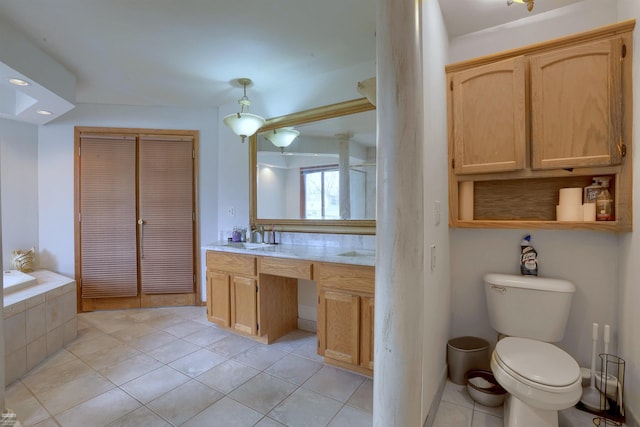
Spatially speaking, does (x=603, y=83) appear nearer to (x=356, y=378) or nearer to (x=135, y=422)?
(x=356, y=378)

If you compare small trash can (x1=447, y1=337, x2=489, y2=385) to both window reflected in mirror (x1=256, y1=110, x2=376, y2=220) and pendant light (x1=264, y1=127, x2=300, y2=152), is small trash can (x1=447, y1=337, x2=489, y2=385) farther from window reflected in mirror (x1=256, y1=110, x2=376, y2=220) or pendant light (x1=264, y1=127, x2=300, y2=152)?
pendant light (x1=264, y1=127, x2=300, y2=152)

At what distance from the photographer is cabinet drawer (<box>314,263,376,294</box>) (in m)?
2.00

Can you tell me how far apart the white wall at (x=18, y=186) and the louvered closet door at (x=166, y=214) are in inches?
44.7

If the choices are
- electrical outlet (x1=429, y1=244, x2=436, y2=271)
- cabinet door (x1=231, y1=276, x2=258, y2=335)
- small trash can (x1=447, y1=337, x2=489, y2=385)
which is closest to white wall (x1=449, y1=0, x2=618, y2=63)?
electrical outlet (x1=429, y1=244, x2=436, y2=271)

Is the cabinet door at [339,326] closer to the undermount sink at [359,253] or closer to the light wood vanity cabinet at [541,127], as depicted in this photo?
the undermount sink at [359,253]

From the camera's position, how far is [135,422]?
5.35ft

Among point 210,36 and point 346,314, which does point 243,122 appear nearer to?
point 210,36

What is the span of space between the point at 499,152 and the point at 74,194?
4.37 metres

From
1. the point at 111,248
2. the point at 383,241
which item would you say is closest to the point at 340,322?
the point at 383,241

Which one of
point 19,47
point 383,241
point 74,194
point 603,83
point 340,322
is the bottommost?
point 340,322

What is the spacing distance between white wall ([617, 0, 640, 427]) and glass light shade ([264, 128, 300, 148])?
92.5 inches

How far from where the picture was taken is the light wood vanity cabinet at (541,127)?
1.56m

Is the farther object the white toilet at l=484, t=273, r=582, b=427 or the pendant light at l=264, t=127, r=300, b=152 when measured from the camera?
the pendant light at l=264, t=127, r=300, b=152

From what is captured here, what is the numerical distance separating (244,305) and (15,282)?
197cm
